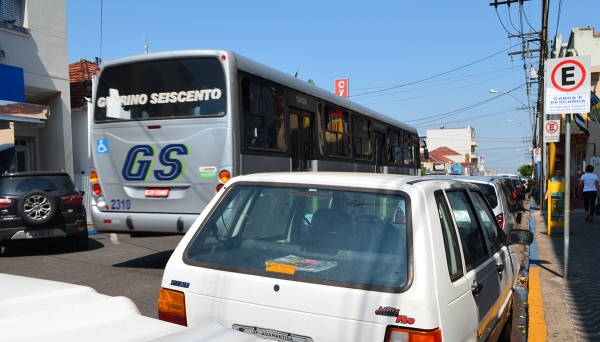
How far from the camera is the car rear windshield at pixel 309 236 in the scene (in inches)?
117

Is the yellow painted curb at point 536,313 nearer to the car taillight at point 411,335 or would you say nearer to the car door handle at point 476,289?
the car door handle at point 476,289

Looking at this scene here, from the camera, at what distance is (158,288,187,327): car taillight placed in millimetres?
3195

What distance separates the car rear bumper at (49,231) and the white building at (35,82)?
438 centimetres

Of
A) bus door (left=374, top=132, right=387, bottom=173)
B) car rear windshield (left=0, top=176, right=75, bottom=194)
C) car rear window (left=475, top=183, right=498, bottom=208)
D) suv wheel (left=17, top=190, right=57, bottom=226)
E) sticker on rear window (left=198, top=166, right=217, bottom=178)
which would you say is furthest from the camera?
bus door (left=374, top=132, right=387, bottom=173)

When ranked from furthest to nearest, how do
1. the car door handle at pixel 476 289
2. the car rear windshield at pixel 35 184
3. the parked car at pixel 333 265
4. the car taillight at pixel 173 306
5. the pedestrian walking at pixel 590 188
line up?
the pedestrian walking at pixel 590 188 < the car rear windshield at pixel 35 184 < the car door handle at pixel 476 289 < the car taillight at pixel 173 306 < the parked car at pixel 333 265

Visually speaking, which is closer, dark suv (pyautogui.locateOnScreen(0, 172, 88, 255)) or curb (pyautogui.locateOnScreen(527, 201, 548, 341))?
curb (pyautogui.locateOnScreen(527, 201, 548, 341))

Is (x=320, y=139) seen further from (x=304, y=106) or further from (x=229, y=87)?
(x=229, y=87)

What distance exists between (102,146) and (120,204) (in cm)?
98

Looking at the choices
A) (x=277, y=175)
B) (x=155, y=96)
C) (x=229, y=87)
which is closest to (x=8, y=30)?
(x=155, y=96)

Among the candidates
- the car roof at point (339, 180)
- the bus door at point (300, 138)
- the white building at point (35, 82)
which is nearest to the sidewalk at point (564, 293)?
the car roof at point (339, 180)

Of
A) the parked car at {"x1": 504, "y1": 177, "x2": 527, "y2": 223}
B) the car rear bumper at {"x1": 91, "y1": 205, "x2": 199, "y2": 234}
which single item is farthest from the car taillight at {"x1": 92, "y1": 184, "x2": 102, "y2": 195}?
the parked car at {"x1": 504, "y1": 177, "x2": 527, "y2": 223}

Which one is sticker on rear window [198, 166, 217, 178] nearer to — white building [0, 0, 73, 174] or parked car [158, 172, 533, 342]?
parked car [158, 172, 533, 342]

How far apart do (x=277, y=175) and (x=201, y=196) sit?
15.1ft

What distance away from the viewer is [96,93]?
29.6ft
